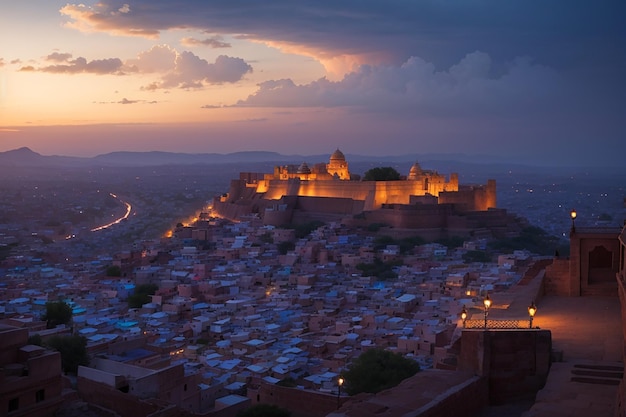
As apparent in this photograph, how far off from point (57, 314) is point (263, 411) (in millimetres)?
9021

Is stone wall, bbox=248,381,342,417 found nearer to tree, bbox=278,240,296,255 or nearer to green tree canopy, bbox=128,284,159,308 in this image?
green tree canopy, bbox=128,284,159,308

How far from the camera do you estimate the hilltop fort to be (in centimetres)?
3316

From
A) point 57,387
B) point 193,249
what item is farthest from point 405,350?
point 193,249

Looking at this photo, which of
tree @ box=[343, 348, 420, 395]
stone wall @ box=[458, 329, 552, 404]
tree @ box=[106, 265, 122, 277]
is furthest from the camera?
tree @ box=[106, 265, 122, 277]

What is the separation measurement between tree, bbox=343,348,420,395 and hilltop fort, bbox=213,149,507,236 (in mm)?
20104

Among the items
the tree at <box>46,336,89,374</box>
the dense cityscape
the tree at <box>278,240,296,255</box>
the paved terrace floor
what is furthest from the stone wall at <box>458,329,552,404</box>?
the tree at <box>278,240,296,255</box>

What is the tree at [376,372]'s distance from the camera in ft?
39.1

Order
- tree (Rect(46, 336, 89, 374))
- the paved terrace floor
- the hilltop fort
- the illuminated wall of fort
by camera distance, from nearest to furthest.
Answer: the paved terrace floor → tree (Rect(46, 336, 89, 374)) → the hilltop fort → the illuminated wall of fort

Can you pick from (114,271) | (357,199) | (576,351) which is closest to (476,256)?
(357,199)

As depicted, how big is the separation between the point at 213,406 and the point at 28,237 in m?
31.7

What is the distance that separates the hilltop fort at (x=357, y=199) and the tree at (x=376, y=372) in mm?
20104

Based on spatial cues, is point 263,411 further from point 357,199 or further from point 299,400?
point 357,199

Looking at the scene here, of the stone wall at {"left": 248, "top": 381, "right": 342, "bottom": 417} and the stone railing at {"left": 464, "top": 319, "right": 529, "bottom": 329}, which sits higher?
the stone railing at {"left": 464, "top": 319, "right": 529, "bottom": 329}

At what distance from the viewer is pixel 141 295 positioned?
22031mm
